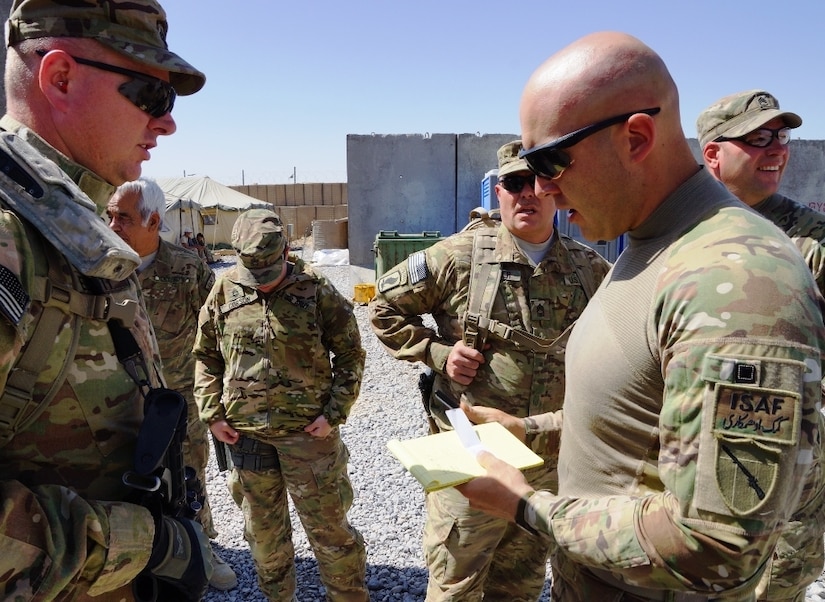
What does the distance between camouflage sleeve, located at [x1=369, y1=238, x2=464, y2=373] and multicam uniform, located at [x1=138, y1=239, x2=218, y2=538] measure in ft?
4.76

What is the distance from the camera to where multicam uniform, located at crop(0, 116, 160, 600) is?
1.19 m

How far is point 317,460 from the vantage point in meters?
3.05

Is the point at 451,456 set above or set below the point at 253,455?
above

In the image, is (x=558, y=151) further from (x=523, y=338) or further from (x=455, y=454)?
(x=523, y=338)

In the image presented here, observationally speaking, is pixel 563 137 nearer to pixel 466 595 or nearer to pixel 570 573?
pixel 570 573

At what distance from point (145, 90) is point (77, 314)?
2.26ft

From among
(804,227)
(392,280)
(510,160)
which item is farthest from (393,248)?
(804,227)

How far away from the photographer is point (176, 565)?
1.50m

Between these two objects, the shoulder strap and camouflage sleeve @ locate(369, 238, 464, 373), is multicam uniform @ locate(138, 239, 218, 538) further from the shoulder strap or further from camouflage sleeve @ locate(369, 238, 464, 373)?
the shoulder strap

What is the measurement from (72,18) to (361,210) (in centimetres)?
1311

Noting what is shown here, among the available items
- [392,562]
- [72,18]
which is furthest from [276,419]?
[72,18]

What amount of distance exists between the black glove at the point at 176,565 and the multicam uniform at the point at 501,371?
4.48 ft

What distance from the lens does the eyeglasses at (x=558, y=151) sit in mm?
1330

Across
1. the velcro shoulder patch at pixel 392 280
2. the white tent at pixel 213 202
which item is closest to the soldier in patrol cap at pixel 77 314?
the velcro shoulder patch at pixel 392 280
